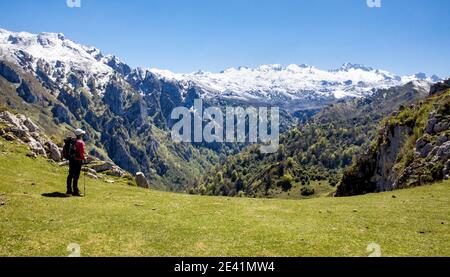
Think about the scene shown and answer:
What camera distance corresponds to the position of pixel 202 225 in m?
27.6

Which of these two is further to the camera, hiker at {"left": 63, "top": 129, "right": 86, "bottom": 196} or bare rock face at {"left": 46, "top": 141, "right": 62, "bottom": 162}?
bare rock face at {"left": 46, "top": 141, "right": 62, "bottom": 162}

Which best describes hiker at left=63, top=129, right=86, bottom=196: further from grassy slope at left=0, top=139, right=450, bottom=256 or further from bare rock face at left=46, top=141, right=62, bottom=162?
bare rock face at left=46, top=141, right=62, bottom=162

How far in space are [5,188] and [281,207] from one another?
75.9 ft

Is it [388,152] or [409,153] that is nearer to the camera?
[409,153]

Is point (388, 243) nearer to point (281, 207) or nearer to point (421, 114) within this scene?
point (281, 207)

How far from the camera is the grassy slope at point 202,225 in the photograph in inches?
870

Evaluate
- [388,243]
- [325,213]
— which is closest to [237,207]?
[325,213]

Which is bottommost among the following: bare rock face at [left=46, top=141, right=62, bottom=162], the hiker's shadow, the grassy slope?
the grassy slope

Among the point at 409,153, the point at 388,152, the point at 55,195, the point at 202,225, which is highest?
the point at 409,153

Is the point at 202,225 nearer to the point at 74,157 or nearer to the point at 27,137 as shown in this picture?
the point at 74,157

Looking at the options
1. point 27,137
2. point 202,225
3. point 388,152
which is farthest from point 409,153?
point 27,137

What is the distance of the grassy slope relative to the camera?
72.5ft

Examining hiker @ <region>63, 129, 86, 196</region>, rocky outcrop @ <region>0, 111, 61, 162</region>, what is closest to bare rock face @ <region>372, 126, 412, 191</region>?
rocky outcrop @ <region>0, 111, 61, 162</region>

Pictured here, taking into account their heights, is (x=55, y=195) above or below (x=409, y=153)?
below
